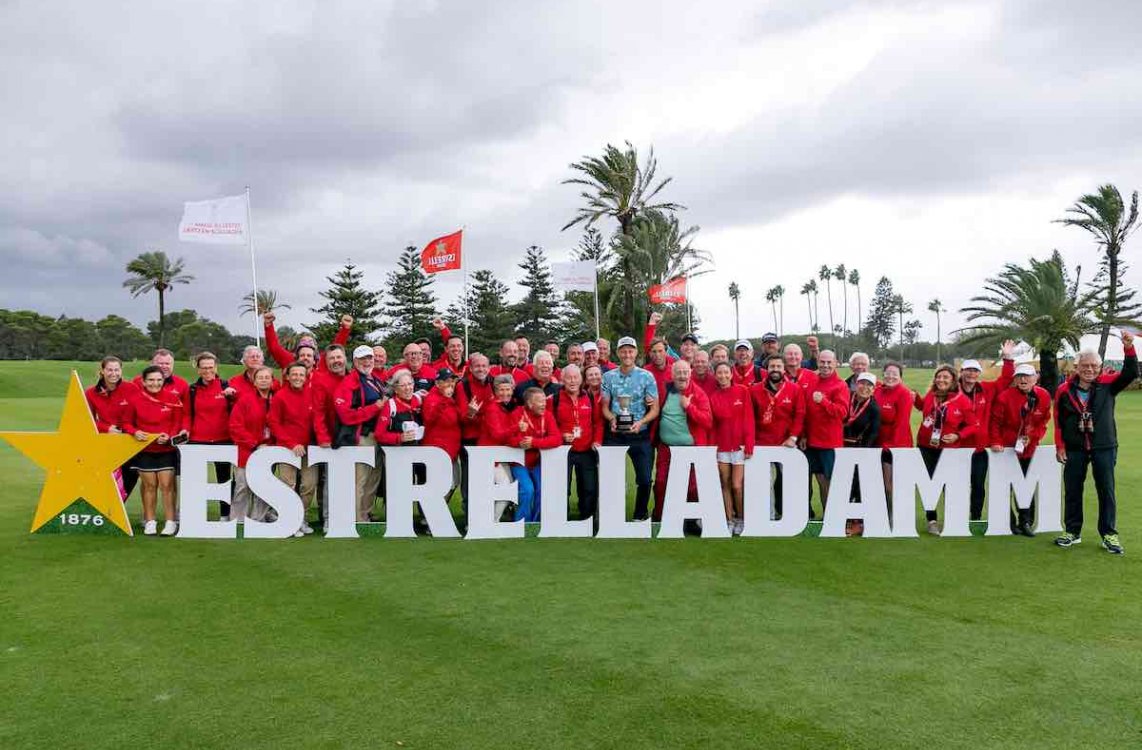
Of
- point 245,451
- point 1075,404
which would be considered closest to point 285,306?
point 245,451

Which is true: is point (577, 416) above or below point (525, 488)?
above

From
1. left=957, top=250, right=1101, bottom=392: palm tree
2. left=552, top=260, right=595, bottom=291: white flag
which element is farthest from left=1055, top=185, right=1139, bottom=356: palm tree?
left=552, top=260, right=595, bottom=291: white flag

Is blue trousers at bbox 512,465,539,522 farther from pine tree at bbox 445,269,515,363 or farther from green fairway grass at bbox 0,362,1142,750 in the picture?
pine tree at bbox 445,269,515,363

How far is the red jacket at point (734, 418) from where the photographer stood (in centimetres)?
754

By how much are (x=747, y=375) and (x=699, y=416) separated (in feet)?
4.37

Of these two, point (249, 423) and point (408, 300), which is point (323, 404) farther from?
point (408, 300)

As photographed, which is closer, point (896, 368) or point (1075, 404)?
point (1075, 404)

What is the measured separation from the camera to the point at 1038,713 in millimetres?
3693

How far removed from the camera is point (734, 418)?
7.59 metres

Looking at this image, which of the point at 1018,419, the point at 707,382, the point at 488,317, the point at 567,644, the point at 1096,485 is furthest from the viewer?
the point at 488,317

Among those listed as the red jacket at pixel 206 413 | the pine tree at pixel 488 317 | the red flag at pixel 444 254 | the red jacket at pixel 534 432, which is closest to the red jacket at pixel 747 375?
the red jacket at pixel 534 432

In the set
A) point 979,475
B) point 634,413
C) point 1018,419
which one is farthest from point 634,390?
point 1018,419

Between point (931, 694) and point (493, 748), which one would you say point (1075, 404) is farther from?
point (493, 748)

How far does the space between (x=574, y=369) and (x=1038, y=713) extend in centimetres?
492
